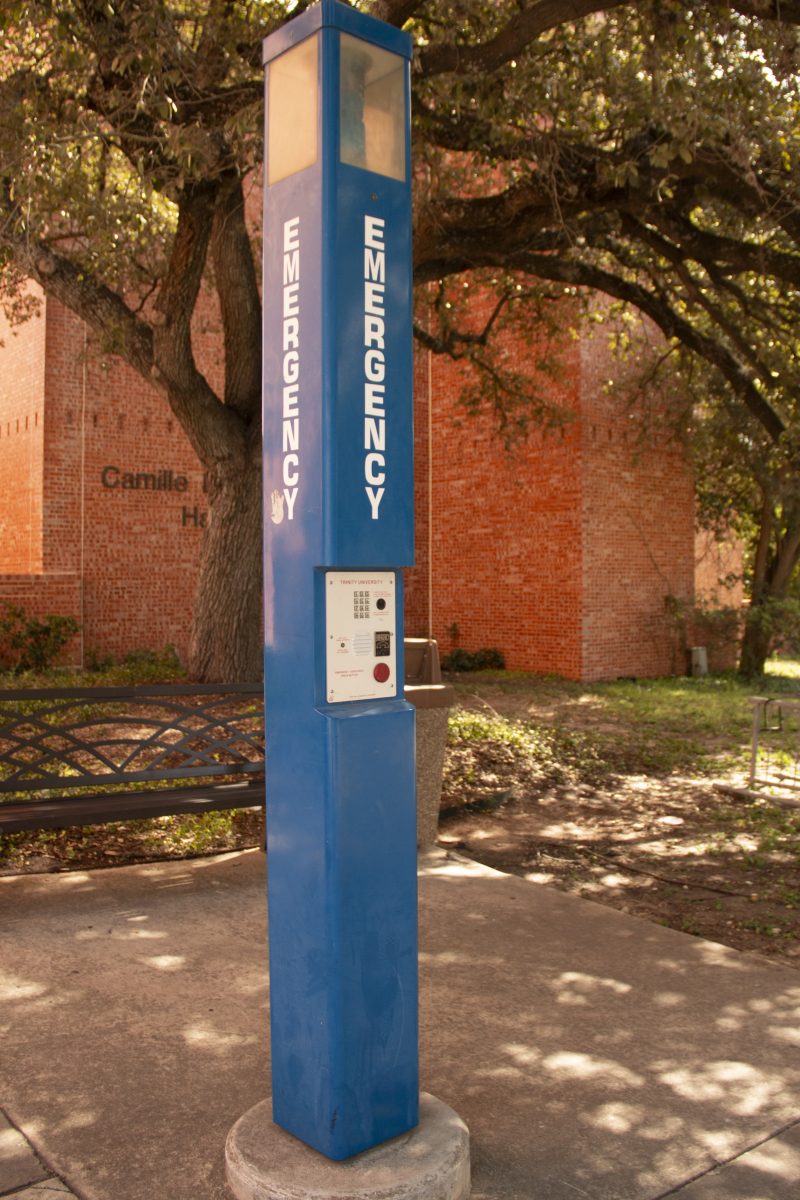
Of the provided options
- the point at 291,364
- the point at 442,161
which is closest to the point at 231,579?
the point at 442,161

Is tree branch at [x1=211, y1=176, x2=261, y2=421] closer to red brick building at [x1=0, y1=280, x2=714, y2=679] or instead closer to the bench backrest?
the bench backrest

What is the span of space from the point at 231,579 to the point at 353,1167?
872cm

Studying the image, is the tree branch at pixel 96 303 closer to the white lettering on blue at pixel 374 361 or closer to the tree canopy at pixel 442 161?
the tree canopy at pixel 442 161

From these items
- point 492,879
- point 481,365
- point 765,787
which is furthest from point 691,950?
point 481,365

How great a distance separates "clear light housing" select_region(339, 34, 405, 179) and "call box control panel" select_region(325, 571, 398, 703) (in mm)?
1192

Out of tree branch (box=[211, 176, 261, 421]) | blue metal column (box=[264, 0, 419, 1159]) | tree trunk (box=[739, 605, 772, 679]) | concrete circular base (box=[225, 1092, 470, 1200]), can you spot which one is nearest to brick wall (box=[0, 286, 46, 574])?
tree branch (box=[211, 176, 261, 421])

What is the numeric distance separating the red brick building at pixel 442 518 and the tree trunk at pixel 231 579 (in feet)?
16.8

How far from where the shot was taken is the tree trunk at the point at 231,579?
1118cm

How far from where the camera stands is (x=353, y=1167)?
287 centimetres

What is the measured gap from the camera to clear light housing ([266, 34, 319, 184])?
302cm

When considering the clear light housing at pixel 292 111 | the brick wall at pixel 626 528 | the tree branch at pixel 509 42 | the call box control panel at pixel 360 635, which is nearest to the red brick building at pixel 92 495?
the brick wall at pixel 626 528

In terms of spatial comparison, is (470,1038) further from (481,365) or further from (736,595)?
(736,595)

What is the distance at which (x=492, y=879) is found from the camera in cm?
629

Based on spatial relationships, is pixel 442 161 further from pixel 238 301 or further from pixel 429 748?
pixel 429 748
